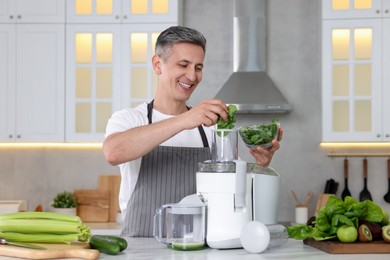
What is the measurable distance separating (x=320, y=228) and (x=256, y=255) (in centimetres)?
27

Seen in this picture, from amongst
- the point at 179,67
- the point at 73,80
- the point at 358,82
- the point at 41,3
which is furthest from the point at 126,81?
the point at 179,67

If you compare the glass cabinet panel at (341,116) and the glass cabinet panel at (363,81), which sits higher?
the glass cabinet panel at (363,81)

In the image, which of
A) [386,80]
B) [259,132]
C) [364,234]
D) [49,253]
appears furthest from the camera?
[386,80]

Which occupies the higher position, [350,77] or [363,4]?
[363,4]

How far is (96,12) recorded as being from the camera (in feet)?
15.9

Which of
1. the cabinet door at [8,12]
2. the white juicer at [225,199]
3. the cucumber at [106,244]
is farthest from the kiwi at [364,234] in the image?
the cabinet door at [8,12]

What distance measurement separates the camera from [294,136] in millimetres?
5098

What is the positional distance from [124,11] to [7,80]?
0.96 metres

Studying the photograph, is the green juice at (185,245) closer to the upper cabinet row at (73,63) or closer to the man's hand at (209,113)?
the man's hand at (209,113)

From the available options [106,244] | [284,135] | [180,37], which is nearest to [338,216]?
[106,244]

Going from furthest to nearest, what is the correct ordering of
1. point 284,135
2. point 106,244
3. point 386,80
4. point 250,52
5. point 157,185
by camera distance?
1. point 284,135
2. point 250,52
3. point 386,80
4. point 157,185
5. point 106,244

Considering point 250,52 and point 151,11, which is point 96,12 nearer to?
point 151,11

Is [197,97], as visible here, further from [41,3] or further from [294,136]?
[41,3]

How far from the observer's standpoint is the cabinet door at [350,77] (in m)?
4.76
